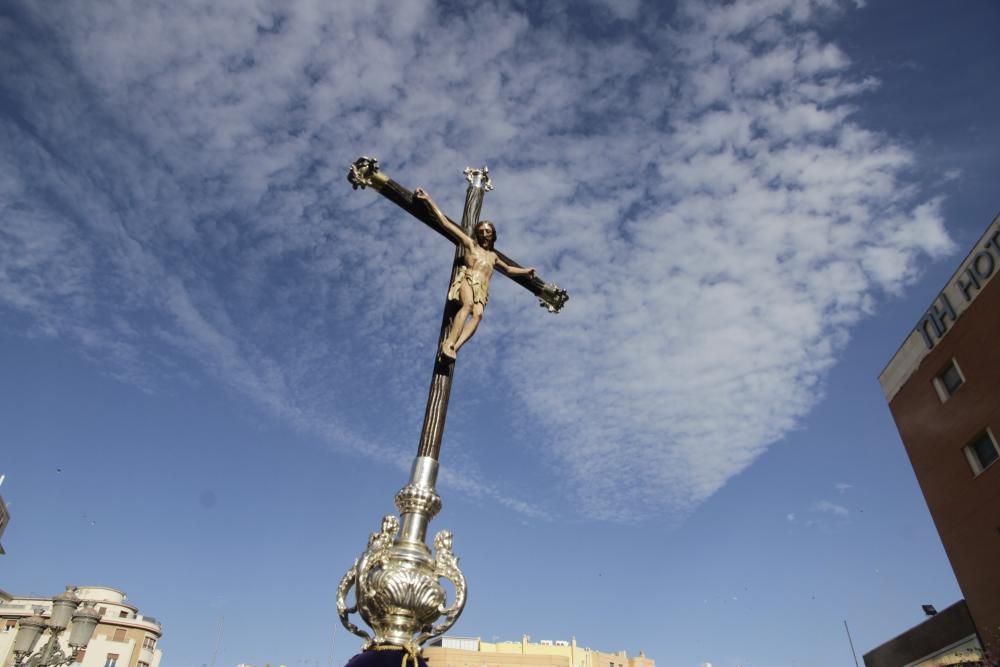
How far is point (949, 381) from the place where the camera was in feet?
55.9

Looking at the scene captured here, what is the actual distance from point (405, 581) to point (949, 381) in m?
18.5

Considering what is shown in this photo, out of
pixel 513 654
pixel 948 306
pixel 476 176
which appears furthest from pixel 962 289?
pixel 513 654

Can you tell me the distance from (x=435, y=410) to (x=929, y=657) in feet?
68.3

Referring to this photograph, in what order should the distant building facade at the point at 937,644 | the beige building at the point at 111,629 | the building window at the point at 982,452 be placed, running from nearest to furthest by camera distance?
the building window at the point at 982,452 → the distant building facade at the point at 937,644 → the beige building at the point at 111,629

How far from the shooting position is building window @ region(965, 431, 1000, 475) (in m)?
15.1

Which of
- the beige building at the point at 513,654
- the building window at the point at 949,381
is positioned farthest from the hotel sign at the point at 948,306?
the beige building at the point at 513,654

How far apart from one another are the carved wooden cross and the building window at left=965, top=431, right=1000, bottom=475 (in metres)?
14.1

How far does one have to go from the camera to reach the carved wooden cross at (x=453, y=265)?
4891 millimetres

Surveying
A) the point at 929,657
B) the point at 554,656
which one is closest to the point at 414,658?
the point at 929,657

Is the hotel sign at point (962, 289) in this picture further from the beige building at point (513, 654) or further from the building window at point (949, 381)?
the beige building at point (513, 654)

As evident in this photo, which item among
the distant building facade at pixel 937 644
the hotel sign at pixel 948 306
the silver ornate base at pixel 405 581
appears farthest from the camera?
the distant building facade at pixel 937 644

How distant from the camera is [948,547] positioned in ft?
55.4

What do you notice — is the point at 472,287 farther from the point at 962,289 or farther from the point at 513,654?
the point at 513,654

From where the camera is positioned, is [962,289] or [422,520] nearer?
[422,520]
